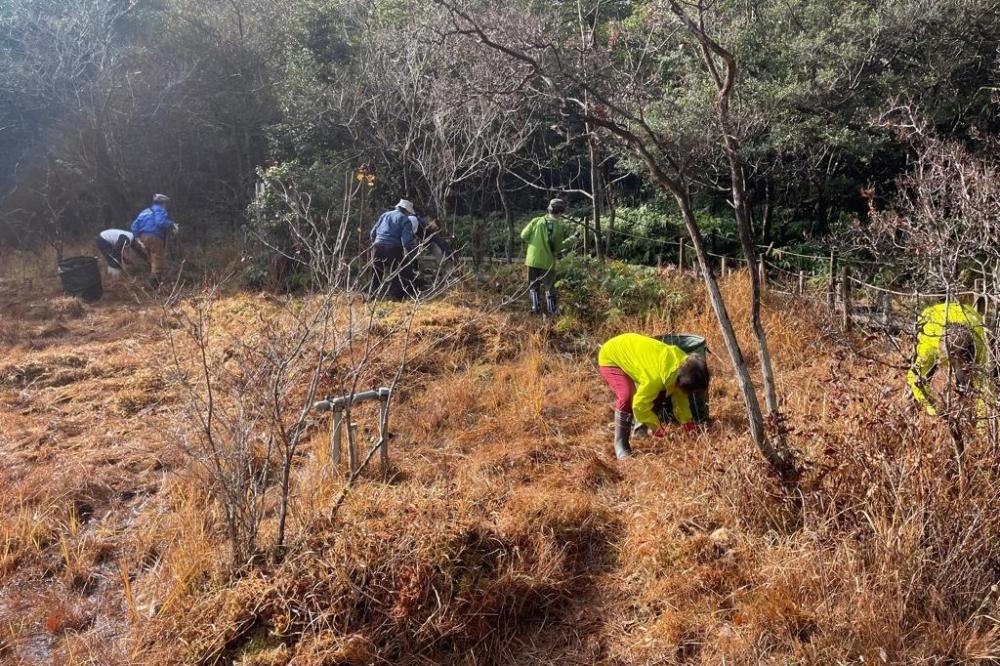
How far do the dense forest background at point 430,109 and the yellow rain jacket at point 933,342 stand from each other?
4.24 metres

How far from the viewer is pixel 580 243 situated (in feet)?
35.1

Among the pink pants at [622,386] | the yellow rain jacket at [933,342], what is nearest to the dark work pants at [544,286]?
the pink pants at [622,386]

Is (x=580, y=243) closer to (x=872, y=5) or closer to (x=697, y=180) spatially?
(x=697, y=180)

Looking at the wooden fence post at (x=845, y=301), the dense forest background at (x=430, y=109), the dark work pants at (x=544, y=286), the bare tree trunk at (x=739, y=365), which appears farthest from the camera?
the dense forest background at (x=430, y=109)

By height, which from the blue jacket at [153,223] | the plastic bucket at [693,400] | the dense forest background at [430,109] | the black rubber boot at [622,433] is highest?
the dense forest background at [430,109]

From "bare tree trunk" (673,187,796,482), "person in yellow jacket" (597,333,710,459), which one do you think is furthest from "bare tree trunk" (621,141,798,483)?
"person in yellow jacket" (597,333,710,459)

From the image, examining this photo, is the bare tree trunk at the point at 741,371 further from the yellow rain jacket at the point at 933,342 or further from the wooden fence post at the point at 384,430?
the wooden fence post at the point at 384,430

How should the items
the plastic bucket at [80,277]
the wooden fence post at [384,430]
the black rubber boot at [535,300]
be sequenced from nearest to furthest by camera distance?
1. the wooden fence post at [384,430]
2. the black rubber boot at [535,300]
3. the plastic bucket at [80,277]

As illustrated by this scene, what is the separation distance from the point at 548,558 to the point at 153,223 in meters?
8.00

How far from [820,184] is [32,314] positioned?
34.1ft

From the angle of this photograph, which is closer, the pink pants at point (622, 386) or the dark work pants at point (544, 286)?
the pink pants at point (622, 386)

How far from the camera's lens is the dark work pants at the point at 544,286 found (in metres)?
7.31

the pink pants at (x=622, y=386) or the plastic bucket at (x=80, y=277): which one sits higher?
the plastic bucket at (x=80, y=277)

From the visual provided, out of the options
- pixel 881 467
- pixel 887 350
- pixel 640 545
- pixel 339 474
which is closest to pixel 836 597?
pixel 881 467
